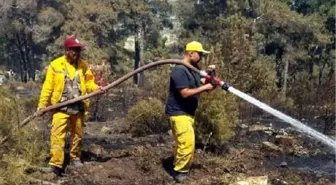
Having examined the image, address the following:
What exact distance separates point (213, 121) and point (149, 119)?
3.75 m

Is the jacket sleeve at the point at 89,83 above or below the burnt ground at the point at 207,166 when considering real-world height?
above

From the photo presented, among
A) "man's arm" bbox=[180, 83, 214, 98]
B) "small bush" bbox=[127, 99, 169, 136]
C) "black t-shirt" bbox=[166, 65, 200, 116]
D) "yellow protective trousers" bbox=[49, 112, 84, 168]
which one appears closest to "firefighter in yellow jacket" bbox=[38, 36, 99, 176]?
"yellow protective trousers" bbox=[49, 112, 84, 168]

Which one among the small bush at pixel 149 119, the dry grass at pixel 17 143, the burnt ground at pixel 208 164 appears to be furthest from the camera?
the small bush at pixel 149 119

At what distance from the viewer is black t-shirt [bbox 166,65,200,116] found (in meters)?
7.80

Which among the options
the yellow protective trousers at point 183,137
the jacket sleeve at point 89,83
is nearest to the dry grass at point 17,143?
the jacket sleeve at point 89,83

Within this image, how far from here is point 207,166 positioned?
29.2 feet

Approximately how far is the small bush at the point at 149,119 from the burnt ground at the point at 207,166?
1438 mm

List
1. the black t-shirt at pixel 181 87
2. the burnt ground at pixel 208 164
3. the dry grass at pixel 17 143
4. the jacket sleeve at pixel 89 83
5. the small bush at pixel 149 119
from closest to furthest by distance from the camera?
1. the dry grass at pixel 17 143
2. the black t-shirt at pixel 181 87
3. the burnt ground at pixel 208 164
4. the jacket sleeve at pixel 89 83
5. the small bush at pixel 149 119

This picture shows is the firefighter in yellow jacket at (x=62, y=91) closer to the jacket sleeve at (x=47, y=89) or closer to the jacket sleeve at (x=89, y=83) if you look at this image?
the jacket sleeve at (x=47, y=89)

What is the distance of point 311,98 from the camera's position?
16.8 m

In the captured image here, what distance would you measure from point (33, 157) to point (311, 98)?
10.9 meters

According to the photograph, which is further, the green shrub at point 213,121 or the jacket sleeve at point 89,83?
the green shrub at point 213,121

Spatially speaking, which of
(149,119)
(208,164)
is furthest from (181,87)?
(149,119)

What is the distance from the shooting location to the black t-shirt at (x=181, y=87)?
7.80m
